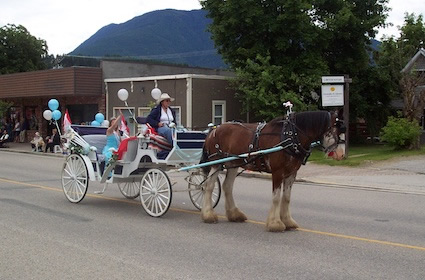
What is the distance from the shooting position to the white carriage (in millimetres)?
9195

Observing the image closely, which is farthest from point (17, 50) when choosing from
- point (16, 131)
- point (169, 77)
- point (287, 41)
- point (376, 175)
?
point (376, 175)

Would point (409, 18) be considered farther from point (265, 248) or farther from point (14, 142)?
point (265, 248)

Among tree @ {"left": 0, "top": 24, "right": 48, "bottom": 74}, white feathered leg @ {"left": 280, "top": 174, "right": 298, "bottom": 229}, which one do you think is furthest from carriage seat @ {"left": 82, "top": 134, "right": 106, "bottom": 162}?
tree @ {"left": 0, "top": 24, "right": 48, "bottom": 74}

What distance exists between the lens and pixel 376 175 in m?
16.6

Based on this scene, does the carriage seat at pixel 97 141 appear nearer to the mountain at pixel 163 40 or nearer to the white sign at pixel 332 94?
the white sign at pixel 332 94

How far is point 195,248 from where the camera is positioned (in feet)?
23.0

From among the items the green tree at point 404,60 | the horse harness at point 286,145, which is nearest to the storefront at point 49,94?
the green tree at point 404,60

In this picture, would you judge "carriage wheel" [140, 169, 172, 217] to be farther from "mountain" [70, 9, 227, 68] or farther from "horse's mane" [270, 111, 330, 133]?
"mountain" [70, 9, 227, 68]

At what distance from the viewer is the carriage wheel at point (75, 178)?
10.6m

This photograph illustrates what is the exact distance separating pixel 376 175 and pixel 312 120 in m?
9.59

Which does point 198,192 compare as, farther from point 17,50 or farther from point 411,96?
point 17,50

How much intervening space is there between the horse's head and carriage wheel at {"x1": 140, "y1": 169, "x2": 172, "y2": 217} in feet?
9.42

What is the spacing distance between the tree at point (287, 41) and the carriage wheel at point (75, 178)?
44.9ft

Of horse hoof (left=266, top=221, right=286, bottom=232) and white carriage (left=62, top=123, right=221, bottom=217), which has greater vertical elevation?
white carriage (left=62, top=123, right=221, bottom=217)
